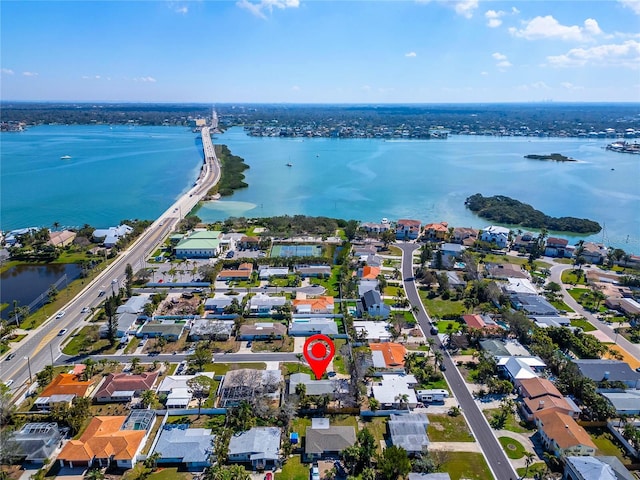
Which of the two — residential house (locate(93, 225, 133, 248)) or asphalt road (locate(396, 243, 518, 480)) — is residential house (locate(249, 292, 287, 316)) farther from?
residential house (locate(93, 225, 133, 248))

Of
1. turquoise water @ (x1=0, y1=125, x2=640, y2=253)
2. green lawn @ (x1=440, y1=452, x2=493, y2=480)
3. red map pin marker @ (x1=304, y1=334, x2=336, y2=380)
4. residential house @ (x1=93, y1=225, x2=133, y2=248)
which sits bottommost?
green lawn @ (x1=440, y1=452, x2=493, y2=480)

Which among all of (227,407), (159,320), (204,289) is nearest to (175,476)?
(227,407)

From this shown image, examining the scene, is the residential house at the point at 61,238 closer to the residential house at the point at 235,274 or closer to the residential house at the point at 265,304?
the residential house at the point at 235,274

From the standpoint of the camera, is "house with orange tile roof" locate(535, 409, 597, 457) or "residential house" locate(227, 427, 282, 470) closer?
"residential house" locate(227, 427, 282, 470)

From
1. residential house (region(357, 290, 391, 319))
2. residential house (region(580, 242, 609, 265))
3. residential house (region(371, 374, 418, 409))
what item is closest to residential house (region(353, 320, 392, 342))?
residential house (region(357, 290, 391, 319))

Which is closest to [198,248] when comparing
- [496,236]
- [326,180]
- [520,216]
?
[496,236]

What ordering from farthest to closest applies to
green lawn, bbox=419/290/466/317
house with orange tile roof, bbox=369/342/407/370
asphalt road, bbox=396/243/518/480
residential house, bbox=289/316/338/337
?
green lawn, bbox=419/290/466/317, residential house, bbox=289/316/338/337, house with orange tile roof, bbox=369/342/407/370, asphalt road, bbox=396/243/518/480
